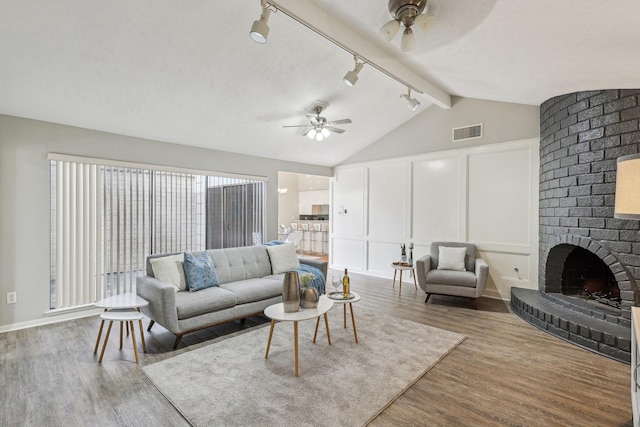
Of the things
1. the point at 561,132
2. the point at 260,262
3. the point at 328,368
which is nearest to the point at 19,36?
the point at 260,262

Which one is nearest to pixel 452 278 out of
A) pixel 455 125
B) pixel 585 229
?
pixel 585 229

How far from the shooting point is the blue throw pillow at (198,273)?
3539 mm

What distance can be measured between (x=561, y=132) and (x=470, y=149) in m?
1.41

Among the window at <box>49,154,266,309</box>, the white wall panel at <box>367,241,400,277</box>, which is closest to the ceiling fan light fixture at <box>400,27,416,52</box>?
the window at <box>49,154,266,309</box>

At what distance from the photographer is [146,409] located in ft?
6.97

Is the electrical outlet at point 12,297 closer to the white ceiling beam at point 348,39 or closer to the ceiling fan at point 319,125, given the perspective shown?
the ceiling fan at point 319,125

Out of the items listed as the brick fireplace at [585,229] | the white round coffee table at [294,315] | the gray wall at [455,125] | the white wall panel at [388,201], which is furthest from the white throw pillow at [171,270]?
the gray wall at [455,125]

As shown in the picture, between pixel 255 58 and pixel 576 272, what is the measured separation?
15.3 ft

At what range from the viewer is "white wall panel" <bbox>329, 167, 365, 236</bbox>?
6.67m

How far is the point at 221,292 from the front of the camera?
349cm

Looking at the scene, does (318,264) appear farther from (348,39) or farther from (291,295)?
(348,39)

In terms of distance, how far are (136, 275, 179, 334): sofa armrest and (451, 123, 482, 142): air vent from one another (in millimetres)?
4729

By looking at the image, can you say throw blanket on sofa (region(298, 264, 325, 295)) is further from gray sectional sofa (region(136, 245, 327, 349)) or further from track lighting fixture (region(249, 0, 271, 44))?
track lighting fixture (region(249, 0, 271, 44))

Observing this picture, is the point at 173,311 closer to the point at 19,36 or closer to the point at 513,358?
the point at 19,36
